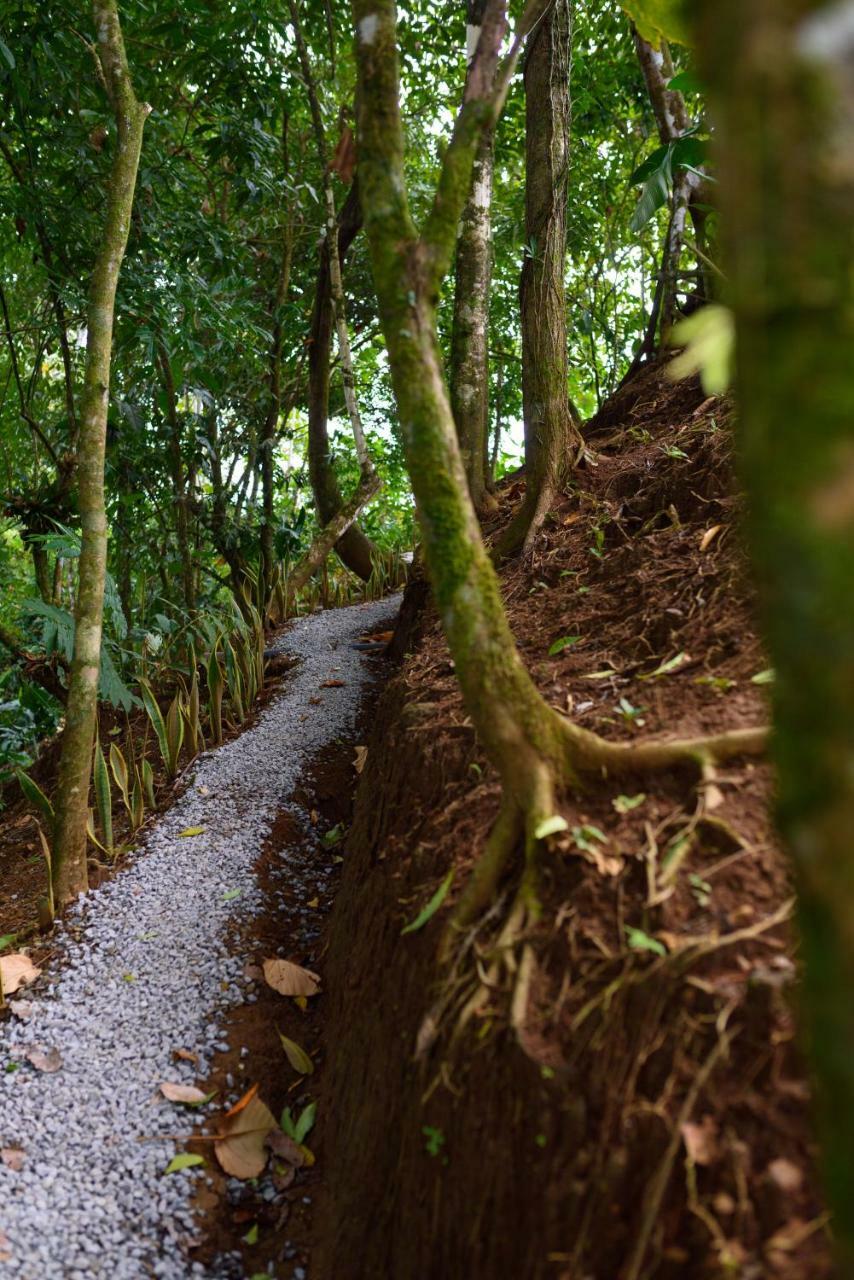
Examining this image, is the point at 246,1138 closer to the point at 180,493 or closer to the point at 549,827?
the point at 549,827

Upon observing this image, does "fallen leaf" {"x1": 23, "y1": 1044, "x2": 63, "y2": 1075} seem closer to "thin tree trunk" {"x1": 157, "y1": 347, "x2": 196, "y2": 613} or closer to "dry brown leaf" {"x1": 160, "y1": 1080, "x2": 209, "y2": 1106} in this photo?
"dry brown leaf" {"x1": 160, "y1": 1080, "x2": 209, "y2": 1106}

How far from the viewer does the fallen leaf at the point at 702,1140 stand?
124 cm

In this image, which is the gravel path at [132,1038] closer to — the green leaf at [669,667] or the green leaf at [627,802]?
the green leaf at [627,802]

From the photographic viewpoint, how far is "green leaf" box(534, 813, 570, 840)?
177 centimetres

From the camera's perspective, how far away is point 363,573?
858 cm

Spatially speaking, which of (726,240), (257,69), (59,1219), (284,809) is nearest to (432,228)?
(726,240)

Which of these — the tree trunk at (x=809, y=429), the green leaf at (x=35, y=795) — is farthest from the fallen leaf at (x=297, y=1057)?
the tree trunk at (x=809, y=429)

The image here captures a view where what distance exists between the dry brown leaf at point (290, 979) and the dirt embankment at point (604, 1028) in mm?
179

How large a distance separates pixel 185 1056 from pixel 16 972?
0.78 metres

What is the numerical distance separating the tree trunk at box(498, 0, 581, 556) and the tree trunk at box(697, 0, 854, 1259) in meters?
3.25

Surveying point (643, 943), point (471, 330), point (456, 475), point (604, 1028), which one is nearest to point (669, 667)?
point (456, 475)

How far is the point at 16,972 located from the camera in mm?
3049

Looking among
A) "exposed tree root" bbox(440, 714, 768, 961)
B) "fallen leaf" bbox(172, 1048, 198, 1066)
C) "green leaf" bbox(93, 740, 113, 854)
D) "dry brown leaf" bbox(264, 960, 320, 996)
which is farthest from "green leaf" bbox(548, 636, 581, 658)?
"green leaf" bbox(93, 740, 113, 854)

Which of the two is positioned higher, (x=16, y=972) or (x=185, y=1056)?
(x=16, y=972)
